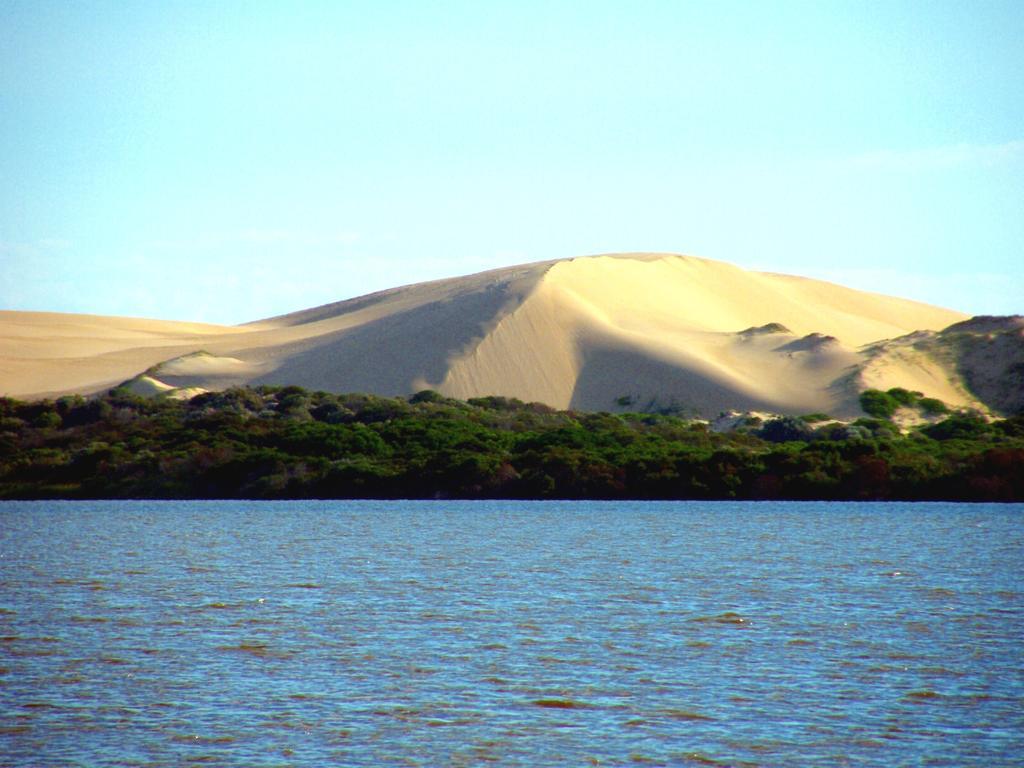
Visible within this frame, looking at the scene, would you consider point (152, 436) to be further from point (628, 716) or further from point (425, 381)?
point (628, 716)

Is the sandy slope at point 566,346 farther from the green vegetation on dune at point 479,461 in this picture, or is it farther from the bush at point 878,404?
the green vegetation on dune at point 479,461

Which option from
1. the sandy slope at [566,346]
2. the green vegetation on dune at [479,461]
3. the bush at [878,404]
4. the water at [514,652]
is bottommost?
the water at [514,652]

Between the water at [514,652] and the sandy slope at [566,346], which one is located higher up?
the sandy slope at [566,346]

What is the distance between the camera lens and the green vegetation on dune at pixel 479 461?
2324 inches

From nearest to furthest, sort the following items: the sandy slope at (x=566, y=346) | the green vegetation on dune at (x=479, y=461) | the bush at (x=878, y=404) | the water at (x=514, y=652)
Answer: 1. the water at (x=514, y=652)
2. the green vegetation on dune at (x=479, y=461)
3. the bush at (x=878, y=404)
4. the sandy slope at (x=566, y=346)

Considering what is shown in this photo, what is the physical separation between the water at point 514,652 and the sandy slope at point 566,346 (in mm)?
67188

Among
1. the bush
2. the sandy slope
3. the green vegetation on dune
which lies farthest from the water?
the sandy slope

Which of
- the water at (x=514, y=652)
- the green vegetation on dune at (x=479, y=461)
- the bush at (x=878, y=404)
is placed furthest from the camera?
the bush at (x=878, y=404)

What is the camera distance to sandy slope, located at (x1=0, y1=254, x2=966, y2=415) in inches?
4199

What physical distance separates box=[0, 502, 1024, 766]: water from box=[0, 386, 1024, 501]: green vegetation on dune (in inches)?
→ 805

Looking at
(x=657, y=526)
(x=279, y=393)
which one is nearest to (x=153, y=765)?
(x=657, y=526)

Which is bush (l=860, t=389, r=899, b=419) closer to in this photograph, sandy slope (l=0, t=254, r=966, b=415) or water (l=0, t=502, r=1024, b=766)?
sandy slope (l=0, t=254, r=966, b=415)

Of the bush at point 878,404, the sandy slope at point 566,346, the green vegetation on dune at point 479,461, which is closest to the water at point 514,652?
the green vegetation on dune at point 479,461

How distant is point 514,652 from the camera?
20.2 metres
